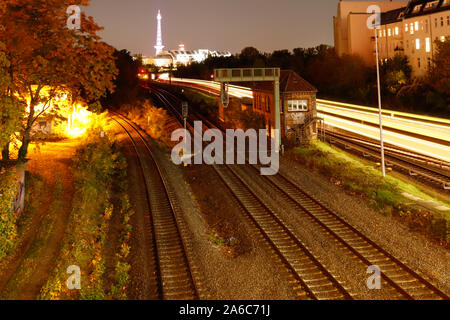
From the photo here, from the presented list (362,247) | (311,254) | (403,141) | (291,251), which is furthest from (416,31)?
(311,254)

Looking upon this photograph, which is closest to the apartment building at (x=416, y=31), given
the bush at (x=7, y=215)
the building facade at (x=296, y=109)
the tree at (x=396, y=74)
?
the tree at (x=396, y=74)

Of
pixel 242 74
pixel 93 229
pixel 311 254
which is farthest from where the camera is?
pixel 242 74

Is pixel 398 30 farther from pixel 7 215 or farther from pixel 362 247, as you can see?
pixel 7 215

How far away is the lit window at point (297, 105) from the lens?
34.0 m

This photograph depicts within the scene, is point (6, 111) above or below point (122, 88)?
below

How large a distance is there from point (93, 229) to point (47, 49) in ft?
28.2

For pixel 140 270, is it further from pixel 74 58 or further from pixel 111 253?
pixel 74 58

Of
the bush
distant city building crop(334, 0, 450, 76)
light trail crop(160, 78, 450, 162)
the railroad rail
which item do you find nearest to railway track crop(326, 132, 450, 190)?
light trail crop(160, 78, 450, 162)

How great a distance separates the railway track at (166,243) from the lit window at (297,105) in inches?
576

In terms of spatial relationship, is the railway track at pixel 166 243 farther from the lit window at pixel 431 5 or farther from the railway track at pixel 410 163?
the lit window at pixel 431 5

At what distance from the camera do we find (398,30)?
5928 cm

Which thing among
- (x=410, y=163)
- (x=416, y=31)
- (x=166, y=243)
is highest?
(x=416, y=31)

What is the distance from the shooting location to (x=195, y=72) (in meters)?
114
